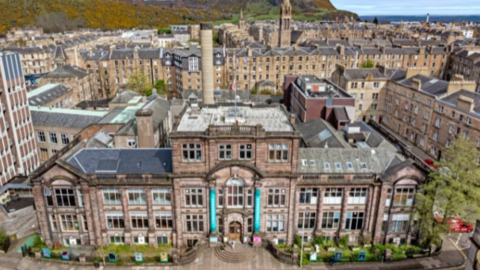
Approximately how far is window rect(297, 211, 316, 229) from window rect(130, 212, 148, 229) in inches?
745

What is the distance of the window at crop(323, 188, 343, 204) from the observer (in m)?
40.3

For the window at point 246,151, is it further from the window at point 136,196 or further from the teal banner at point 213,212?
the window at point 136,196

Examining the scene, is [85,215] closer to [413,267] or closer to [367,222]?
[367,222]

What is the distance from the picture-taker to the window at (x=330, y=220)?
136 feet

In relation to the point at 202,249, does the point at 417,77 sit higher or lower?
higher

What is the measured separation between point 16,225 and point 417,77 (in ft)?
276

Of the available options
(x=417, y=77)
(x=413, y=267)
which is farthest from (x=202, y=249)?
(x=417, y=77)

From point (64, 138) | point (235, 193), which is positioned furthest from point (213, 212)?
point (64, 138)

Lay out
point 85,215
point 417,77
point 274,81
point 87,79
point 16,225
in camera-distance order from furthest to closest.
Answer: point 274,81, point 87,79, point 417,77, point 16,225, point 85,215

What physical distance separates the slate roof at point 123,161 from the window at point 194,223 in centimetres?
631

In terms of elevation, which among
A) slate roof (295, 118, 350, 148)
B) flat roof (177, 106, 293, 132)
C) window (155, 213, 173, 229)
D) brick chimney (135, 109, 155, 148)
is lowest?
window (155, 213, 173, 229)

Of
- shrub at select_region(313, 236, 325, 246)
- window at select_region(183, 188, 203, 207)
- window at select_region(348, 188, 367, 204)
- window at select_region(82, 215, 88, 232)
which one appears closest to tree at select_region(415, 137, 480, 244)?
window at select_region(348, 188, 367, 204)

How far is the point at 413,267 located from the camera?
39.6m

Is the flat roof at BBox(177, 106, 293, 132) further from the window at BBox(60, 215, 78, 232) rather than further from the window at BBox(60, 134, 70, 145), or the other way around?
the window at BBox(60, 134, 70, 145)
